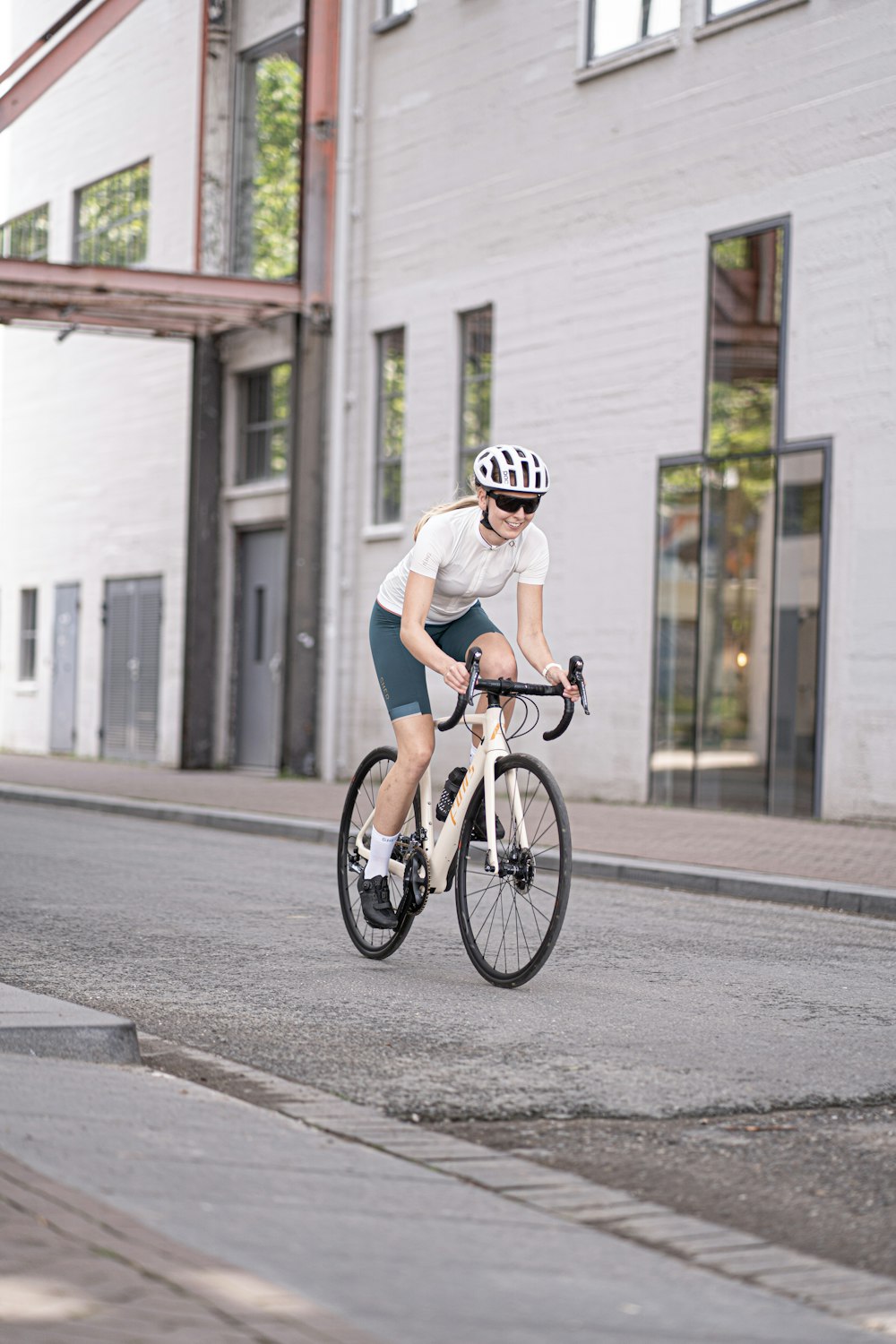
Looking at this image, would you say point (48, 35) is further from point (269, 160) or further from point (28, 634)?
point (28, 634)

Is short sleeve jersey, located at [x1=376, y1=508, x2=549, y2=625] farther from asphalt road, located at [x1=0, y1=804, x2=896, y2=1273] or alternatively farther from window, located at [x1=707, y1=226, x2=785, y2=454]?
window, located at [x1=707, y1=226, x2=785, y2=454]

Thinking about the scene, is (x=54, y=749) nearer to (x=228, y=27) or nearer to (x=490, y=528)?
(x=228, y=27)

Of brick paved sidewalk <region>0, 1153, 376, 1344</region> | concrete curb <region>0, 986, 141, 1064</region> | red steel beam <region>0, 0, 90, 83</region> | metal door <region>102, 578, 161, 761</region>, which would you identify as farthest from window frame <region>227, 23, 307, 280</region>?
brick paved sidewalk <region>0, 1153, 376, 1344</region>

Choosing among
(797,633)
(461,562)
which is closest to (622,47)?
(797,633)

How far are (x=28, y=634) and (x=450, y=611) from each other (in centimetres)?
2440

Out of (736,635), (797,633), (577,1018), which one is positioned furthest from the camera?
(736,635)

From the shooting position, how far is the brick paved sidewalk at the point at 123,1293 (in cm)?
310

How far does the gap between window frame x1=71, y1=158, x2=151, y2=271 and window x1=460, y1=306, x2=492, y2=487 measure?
669cm

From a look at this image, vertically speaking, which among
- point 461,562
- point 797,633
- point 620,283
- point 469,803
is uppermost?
point 620,283

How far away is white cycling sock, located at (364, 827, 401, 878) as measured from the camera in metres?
7.41

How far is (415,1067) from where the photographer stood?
18.1 ft

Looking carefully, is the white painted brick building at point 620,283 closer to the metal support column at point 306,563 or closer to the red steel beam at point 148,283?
the metal support column at point 306,563

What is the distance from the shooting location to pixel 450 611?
7184mm

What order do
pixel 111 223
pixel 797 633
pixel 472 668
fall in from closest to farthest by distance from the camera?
pixel 472 668, pixel 797 633, pixel 111 223
